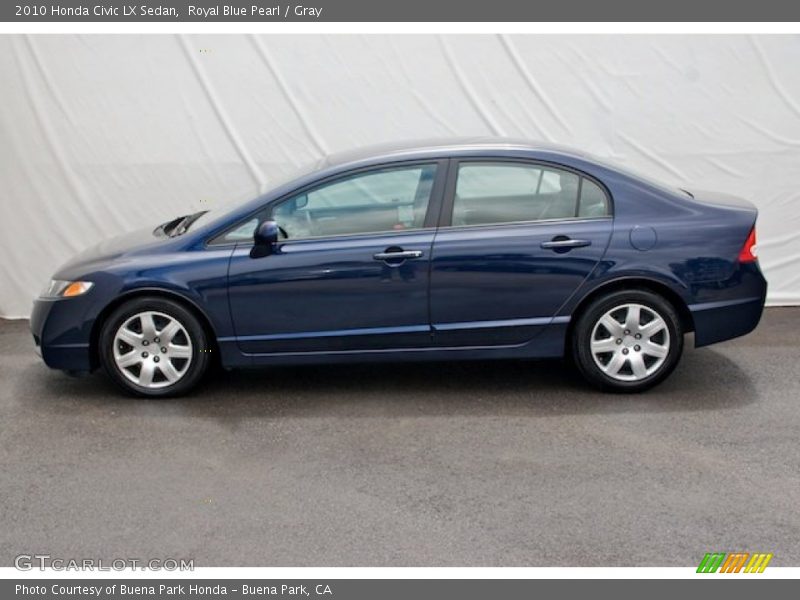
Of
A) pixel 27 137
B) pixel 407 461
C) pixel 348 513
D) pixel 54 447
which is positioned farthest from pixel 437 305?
pixel 27 137

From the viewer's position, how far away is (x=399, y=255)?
5617 millimetres

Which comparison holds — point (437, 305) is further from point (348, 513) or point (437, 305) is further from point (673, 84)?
point (673, 84)

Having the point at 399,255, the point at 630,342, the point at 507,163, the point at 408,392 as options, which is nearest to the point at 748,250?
the point at 630,342

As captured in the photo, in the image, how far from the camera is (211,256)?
570cm

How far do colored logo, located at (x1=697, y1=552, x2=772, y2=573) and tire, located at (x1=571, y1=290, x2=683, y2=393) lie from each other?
187cm

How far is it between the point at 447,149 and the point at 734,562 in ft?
9.69

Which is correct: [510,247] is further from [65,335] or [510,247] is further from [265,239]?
[65,335]

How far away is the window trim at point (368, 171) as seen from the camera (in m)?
5.71

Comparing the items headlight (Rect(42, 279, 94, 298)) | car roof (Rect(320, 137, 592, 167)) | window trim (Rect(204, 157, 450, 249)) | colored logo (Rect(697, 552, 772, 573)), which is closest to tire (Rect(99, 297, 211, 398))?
headlight (Rect(42, 279, 94, 298))

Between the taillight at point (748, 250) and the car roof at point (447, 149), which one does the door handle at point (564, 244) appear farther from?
the taillight at point (748, 250)

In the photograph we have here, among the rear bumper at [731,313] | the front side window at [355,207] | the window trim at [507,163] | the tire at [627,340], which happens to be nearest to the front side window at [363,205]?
the front side window at [355,207]

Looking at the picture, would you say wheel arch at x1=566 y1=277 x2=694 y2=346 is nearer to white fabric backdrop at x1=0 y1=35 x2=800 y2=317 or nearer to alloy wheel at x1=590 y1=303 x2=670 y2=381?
alloy wheel at x1=590 y1=303 x2=670 y2=381

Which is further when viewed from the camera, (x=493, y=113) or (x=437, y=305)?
(x=493, y=113)

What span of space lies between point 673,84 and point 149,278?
4.55 meters
